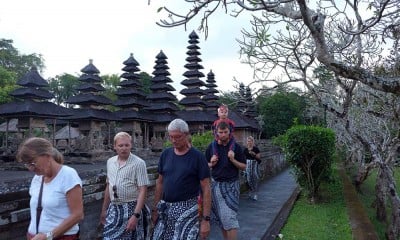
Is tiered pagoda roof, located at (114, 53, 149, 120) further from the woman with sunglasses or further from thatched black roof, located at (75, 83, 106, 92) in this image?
the woman with sunglasses

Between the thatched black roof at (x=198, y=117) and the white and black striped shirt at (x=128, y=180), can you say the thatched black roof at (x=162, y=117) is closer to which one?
the thatched black roof at (x=198, y=117)

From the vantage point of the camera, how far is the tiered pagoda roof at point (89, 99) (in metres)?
29.5

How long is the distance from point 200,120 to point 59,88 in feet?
104

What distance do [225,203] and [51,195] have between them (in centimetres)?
247

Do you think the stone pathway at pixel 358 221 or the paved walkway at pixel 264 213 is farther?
the paved walkway at pixel 264 213

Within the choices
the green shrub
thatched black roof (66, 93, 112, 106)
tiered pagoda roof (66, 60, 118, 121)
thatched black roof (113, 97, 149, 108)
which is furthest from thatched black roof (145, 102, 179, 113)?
the green shrub

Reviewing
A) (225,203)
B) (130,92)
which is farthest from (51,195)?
(130,92)

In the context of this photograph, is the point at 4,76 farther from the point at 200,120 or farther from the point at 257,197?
the point at 257,197

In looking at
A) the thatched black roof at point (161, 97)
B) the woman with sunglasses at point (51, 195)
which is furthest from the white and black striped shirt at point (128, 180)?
the thatched black roof at point (161, 97)

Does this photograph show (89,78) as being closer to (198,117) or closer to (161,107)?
(161,107)

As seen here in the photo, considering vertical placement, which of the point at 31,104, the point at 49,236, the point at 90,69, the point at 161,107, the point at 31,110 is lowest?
the point at 49,236

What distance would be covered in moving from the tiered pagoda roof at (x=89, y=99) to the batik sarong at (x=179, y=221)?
26395mm

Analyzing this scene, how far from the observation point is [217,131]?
16.0 ft

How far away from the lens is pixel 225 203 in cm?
478
